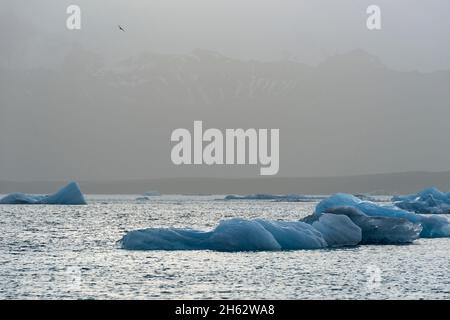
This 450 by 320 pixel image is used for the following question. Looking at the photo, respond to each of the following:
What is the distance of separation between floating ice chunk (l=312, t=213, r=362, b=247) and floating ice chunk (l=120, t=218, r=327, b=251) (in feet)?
2.81

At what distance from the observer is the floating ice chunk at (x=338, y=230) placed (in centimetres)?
3912

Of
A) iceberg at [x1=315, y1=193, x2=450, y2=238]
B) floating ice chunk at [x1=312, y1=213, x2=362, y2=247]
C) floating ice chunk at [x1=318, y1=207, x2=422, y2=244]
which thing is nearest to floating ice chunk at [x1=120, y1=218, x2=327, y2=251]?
floating ice chunk at [x1=312, y1=213, x2=362, y2=247]

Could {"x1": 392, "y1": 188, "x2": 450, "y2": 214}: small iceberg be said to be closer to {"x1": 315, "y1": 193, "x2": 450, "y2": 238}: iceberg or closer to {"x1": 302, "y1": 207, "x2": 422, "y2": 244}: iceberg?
{"x1": 315, "y1": 193, "x2": 450, "y2": 238}: iceberg

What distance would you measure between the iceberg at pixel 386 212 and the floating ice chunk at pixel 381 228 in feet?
2.67

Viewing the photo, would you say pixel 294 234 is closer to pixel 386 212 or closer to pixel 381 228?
pixel 381 228

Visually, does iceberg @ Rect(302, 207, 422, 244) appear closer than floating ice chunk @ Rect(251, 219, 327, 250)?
No

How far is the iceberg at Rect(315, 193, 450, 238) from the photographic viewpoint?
145 ft

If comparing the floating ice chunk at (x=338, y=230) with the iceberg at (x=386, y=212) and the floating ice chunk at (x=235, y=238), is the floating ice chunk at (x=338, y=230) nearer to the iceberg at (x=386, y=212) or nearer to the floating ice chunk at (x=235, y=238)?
the floating ice chunk at (x=235, y=238)

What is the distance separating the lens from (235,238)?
37188 millimetres

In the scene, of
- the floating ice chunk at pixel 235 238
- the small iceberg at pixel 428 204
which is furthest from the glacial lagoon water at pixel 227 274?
the small iceberg at pixel 428 204

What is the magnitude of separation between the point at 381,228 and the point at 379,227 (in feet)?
0.84

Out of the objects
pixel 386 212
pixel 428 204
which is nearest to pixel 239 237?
pixel 386 212
